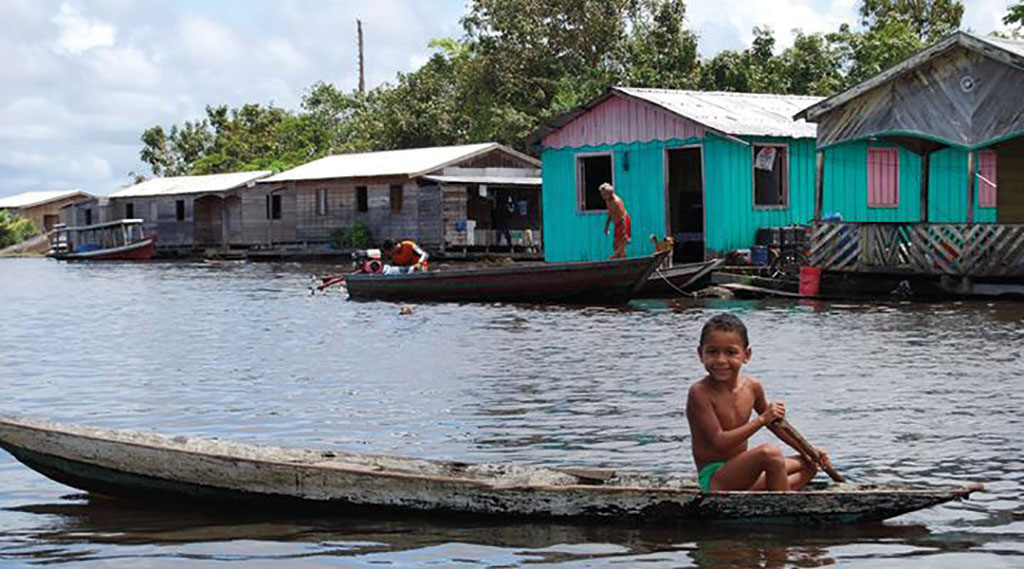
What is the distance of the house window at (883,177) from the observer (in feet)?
83.5

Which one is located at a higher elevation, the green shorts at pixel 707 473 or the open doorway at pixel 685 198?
the open doorway at pixel 685 198

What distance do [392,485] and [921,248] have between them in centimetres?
1557

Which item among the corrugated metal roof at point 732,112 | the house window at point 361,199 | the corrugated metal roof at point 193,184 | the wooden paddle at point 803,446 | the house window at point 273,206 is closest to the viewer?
the wooden paddle at point 803,446

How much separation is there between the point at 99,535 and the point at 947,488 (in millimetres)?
4567

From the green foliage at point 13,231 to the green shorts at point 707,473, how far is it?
209ft

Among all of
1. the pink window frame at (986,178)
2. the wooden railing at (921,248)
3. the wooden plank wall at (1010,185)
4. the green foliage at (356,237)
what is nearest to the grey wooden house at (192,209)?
the green foliage at (356,237)

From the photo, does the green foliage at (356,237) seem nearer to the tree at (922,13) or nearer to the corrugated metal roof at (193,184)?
the corrugated metal roof at (193,184)

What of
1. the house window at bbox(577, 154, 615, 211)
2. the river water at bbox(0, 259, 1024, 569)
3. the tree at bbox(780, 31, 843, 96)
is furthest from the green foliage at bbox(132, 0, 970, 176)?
the river water at bbox(0, 259, 1024, 569)

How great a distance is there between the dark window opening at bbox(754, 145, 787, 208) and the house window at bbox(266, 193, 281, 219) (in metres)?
25.7

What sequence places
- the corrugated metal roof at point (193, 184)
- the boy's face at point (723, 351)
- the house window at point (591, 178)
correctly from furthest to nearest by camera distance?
the corrugated metal roof at point (193, 184)
the house window at point (591, 178)
the boy's face at point (723, 351)

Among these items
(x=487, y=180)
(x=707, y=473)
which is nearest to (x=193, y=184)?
(x=487, y=180)

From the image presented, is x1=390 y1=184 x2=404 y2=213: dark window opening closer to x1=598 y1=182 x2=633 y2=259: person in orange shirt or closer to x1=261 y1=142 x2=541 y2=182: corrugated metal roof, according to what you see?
x1=261 y1=142 x2=541 y2=182: corrugated metal roof

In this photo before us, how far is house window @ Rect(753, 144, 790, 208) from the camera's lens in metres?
27.2

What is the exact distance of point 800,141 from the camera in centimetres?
2745
